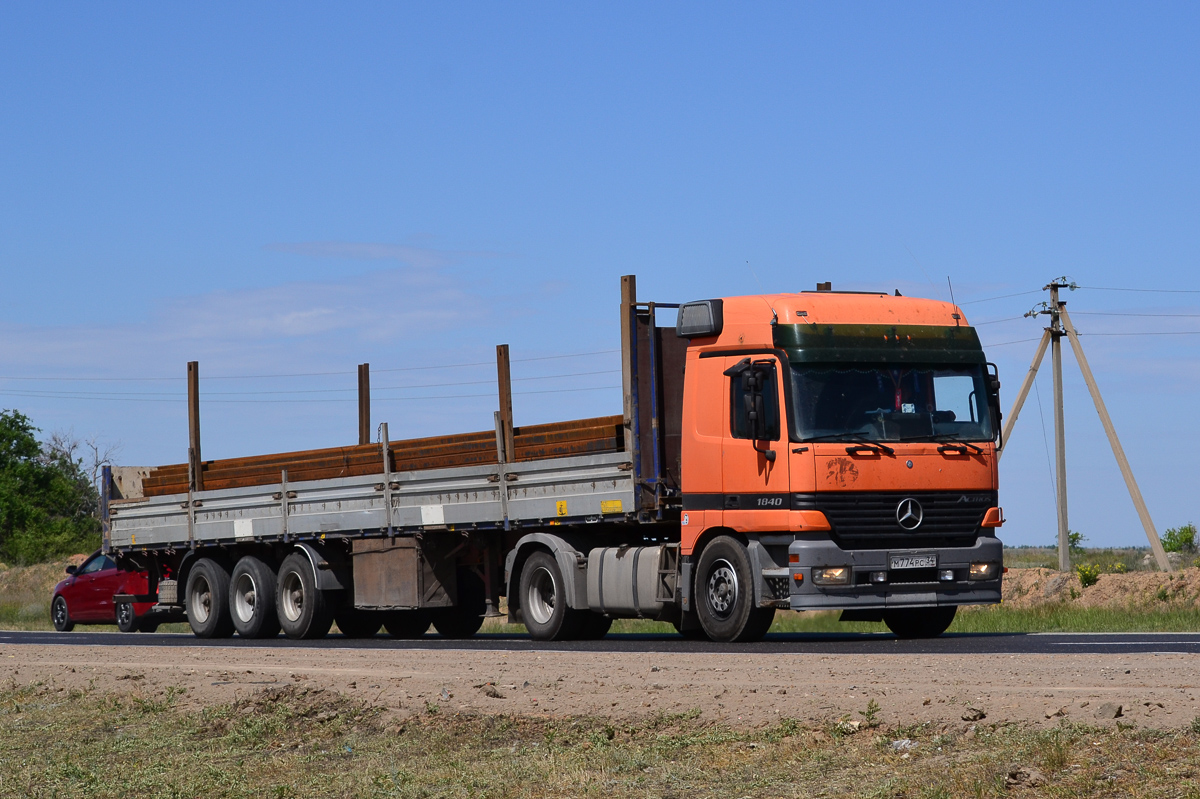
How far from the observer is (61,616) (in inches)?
1218

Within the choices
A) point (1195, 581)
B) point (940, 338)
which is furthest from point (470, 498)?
point (1195, 581)

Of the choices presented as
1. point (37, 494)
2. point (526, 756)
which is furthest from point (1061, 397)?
point (37, 494)

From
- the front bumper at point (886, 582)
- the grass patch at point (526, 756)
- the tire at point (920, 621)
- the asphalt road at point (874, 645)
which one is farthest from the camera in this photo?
the tire at point (920, 621)

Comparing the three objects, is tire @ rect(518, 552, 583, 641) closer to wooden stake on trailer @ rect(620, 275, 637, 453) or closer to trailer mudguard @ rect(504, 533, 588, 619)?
trailer mudguard @ rect(504, 533, 588, 619)

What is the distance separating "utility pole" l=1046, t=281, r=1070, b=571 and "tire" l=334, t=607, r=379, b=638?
2122 cm

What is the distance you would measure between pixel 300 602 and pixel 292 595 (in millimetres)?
267

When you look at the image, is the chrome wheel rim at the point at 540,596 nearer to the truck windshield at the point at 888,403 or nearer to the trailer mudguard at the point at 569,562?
the trailer mudguard at the point at 569,562

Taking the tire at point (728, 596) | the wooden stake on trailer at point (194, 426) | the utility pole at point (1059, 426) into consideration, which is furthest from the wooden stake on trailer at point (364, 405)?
the utility pole at point (1059, 426)

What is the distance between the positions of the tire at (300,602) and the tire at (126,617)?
16.2 ft

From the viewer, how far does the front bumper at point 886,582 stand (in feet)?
52.1

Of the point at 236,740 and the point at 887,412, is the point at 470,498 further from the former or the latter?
the point at 236,740

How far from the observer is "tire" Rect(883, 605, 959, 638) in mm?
17917

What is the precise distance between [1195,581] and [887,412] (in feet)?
48.7

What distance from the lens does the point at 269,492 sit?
23953 millimetres
